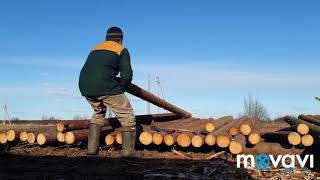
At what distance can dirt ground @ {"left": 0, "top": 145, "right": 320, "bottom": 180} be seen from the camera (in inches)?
232

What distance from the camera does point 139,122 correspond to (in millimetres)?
10367

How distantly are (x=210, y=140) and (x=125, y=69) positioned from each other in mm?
2025

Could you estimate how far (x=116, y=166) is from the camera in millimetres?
6656

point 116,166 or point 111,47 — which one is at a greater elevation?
point 111,47

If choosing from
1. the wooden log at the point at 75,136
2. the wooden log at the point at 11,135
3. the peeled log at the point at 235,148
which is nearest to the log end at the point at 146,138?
the wooden log at the point at 75,136

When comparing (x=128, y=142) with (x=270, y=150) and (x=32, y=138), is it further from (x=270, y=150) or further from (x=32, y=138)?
(x=270, y=150)

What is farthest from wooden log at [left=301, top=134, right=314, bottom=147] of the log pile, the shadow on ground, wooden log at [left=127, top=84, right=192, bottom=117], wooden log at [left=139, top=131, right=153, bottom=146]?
wooden log at [left=127, top=84, right=192, bottom=117]

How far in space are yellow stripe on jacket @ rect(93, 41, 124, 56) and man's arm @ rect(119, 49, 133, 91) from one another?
9cm

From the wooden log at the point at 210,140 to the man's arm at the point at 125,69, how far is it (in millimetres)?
1785

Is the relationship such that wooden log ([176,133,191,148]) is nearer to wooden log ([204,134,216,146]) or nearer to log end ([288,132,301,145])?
wooden log ([204,134,216,146])

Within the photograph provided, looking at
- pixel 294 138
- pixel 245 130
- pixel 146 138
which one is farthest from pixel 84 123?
pixel 294 138

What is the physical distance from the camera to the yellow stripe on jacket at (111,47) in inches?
300

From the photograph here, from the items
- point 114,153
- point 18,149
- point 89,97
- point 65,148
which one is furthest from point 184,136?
point 18,149

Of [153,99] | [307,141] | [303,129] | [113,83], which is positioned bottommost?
[307,141]
